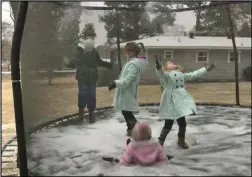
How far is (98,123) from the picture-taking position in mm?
2389

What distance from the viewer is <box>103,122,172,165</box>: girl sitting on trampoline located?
2.21 m

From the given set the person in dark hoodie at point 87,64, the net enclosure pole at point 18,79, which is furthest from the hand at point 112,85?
the net enclosure pole at point 18,79

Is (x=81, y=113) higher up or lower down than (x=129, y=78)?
lower down

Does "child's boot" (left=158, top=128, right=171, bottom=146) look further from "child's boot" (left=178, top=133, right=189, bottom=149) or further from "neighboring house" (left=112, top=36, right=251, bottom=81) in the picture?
"neighboring house" (left=112, top=36, right=251, bottom=81)

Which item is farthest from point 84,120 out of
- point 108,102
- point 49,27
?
point 49,27

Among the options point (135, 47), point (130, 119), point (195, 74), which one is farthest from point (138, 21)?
point (130, 119)

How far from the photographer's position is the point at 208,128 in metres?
2.23

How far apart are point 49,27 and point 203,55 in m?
0.84

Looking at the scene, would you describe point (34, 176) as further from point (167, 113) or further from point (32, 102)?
point (167, 113)

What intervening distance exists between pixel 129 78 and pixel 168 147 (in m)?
0.39

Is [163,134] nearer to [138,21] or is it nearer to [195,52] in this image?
[195,52]

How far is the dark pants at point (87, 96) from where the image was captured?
2.33 meters

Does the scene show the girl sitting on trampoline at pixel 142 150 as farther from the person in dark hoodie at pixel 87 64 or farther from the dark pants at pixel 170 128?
the person in dark hoodie at pixel 87 64

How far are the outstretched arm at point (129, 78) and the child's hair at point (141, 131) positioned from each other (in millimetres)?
204
